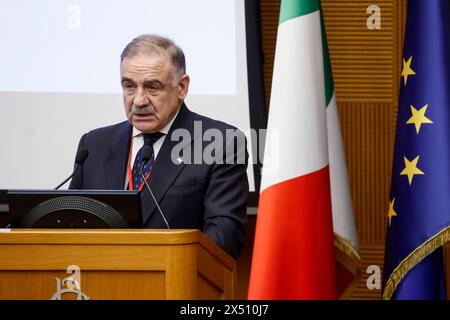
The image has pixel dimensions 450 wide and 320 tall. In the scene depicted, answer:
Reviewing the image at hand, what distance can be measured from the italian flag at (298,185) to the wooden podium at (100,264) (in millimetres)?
397

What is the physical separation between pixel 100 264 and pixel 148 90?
1.39 metres

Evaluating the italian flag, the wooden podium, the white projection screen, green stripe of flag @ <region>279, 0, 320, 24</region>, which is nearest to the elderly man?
the white projection screen

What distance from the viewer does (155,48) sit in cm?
333

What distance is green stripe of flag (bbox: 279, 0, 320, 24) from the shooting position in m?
2.59

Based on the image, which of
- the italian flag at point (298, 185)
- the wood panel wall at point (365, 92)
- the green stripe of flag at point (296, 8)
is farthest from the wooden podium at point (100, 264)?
the wood panel wall at point (365, 92)

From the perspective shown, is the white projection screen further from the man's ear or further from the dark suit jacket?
the dark suit jacket

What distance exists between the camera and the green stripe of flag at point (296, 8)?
2.59 m

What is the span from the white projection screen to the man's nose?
0.38 metres

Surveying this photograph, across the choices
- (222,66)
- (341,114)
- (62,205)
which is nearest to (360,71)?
(341,114)

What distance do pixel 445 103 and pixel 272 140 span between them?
2.38ft

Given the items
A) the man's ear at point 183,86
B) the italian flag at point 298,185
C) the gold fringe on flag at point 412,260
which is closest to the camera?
the italian flag at point 298,185

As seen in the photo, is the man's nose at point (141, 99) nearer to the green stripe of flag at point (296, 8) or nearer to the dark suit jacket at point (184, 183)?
the dark suit jacket at point (184, 183)

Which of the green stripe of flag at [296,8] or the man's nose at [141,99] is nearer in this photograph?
the green stripe of flag at [296,8]

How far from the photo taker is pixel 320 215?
248cm
